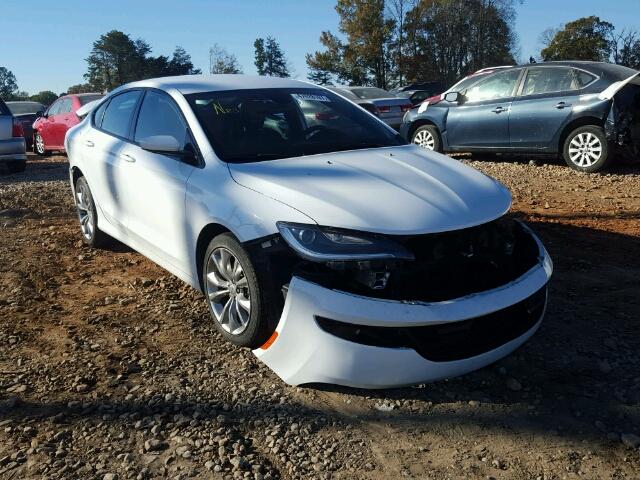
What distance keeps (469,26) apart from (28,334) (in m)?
48.0

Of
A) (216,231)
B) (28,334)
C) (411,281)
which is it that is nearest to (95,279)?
(28,334)

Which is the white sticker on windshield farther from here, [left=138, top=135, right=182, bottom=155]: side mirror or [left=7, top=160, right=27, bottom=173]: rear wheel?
[left=7, top=160, right=27, bottom=173]: rear wheel

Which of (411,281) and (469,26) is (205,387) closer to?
(411,281)

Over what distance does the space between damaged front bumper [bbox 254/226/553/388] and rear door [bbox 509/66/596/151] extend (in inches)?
261

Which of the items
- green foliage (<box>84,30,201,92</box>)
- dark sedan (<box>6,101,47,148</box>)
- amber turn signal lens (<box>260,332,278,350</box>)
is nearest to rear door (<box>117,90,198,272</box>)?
amber turn signal lens (<box>260,332,278,350</box>)

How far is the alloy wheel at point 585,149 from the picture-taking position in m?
8.61

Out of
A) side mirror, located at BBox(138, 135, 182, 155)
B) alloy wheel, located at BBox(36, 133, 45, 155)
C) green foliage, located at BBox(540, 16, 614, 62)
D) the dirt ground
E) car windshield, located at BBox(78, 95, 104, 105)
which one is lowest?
the dirt ground

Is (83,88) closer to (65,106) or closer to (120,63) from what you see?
(120,63)

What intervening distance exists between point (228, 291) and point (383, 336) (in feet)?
3.59

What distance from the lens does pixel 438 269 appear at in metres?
3.05

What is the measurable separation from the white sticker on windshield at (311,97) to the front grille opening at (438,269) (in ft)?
6.38

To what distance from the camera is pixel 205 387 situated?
10.7 feet

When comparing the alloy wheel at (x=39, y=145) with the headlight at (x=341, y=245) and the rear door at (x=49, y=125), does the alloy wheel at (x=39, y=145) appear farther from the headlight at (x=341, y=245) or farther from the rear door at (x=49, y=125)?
the headlight at (x=341, y=245)

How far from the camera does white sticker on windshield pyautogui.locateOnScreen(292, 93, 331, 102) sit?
4629 millimetres
